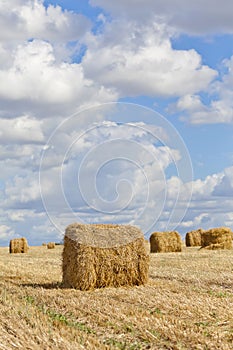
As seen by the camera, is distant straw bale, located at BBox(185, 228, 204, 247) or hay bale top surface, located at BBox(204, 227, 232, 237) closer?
hay bale top surface, located at BBox(204, 227, 232, 237)

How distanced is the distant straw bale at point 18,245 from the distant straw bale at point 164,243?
338 inches

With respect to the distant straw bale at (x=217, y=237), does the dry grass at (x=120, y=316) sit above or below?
below

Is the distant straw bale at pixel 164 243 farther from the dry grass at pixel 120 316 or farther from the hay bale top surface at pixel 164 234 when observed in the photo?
the dry grass at pixel 120 316

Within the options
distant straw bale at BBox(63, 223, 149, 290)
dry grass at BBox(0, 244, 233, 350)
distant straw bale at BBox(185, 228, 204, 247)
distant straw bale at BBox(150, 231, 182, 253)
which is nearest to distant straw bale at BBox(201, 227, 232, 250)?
distant straw bale at BBox(150, 231, 182, 253)

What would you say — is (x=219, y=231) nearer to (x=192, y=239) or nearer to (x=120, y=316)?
(x=192, y=239)

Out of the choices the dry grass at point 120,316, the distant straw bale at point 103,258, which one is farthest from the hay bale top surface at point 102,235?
the dry grass at point 120,316

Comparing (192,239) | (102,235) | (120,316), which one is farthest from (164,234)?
(120,316)

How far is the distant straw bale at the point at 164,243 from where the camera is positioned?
26.0 meters

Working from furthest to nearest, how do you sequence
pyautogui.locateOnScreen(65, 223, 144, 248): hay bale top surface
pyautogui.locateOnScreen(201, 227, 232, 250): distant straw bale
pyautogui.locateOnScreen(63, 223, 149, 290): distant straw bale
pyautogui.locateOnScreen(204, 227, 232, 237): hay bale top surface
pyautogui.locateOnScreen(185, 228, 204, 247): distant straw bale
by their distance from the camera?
pyautogui.locateOnScreen(185, 228, 204, 247): distant straw bale → pyautogui.locateOnScreen(204, 227, 232, 237): hay bale top surface → pyautogui.locateOnScreen(201, 227, 232, 250): distant straw bale → pyautogui.locateOnScreen(65, 223, 144, 248): hay bale top surface → pyautogui.locateOnScreen(63, 223, 149, 290): distant straw bale

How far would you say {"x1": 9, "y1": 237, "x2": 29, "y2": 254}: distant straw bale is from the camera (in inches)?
1235

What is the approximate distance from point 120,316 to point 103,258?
385 centimetres

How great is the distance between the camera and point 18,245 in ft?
104

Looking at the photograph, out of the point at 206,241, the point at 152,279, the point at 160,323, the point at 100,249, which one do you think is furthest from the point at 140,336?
the point at 206,241

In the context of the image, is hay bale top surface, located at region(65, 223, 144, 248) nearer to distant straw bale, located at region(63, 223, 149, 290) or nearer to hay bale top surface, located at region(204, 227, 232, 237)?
distant straw bale, located at region(63, 223, 149, 290)
